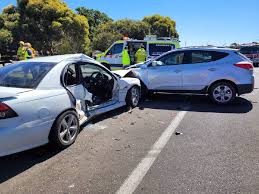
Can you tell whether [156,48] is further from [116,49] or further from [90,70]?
[90,70]

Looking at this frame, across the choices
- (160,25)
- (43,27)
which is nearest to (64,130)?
(43,27)

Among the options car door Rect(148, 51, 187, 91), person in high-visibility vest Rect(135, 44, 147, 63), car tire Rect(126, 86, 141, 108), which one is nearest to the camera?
car tire Rect(126, 86, 141, 108)

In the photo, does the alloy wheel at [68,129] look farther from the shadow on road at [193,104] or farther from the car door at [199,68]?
the car door at [199,68]

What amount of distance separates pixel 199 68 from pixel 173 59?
2.66 ft

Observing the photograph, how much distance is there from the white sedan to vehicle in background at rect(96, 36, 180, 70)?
9673 mm

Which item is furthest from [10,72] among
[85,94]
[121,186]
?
[121,186]

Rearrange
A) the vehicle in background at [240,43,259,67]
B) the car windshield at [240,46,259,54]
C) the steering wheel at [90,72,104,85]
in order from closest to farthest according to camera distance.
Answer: the steering wheel at [90,72,104,85] → the vehicle in background at [240,43,259,67] → the car windshield at [240,46,259,54]

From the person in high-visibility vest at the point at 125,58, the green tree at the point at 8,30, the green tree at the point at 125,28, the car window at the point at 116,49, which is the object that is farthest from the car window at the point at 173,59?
the green tree at the point at 125,28

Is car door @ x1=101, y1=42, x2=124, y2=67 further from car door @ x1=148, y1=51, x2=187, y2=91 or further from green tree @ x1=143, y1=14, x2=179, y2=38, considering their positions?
green tree @ x1=143, y1=14, x2=179, y2=38

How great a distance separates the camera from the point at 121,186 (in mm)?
4430

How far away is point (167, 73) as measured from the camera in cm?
1022

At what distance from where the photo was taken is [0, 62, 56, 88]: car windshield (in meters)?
5.65

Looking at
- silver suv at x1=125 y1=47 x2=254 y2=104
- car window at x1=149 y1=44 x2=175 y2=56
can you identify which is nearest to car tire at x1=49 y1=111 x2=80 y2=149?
silver suv at x1=125 y1=47 x2=254 y2=104

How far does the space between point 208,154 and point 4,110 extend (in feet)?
9.90
